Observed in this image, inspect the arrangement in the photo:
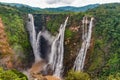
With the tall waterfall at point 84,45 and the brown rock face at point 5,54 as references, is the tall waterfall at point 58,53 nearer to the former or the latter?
the tall waterfall at point 84,45

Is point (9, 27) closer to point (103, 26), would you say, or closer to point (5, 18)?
point (5, 18)

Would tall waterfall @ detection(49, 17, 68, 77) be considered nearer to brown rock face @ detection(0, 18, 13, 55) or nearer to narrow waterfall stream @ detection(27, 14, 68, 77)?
narrow waterfall stream @ detection(27, 14, 68, 77)

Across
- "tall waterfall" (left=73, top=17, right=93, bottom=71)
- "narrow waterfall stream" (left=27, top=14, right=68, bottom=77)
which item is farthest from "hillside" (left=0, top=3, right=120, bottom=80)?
"tall waterfall" (left=73, top=17, right=93, bottom=71)

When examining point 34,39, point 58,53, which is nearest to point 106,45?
point 58,53

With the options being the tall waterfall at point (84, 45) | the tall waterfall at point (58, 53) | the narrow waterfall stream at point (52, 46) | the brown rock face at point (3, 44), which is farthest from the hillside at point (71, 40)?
the tall waterfall at point (58, 53)

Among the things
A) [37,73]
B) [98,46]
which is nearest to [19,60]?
[37,73]

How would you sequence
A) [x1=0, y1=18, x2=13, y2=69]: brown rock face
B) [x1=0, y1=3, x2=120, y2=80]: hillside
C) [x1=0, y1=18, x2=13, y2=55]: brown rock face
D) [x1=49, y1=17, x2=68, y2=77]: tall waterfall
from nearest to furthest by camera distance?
[x1=0, y1=3, x2=120, y2=80]: hillside → [x1=0, y1=18, x2=13, y2=69]: brown rock face → [x1=0, y1=18, x2=13, y2=55]: brown rock face → [x1=49, y1=17, x2=68, y2=77]: tall waterfall

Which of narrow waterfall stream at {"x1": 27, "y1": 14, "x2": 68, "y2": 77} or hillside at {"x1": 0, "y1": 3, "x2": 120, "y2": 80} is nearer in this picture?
hillside at {"x1": 0, "y1": 3, "x2": 120, "y2": 80}
